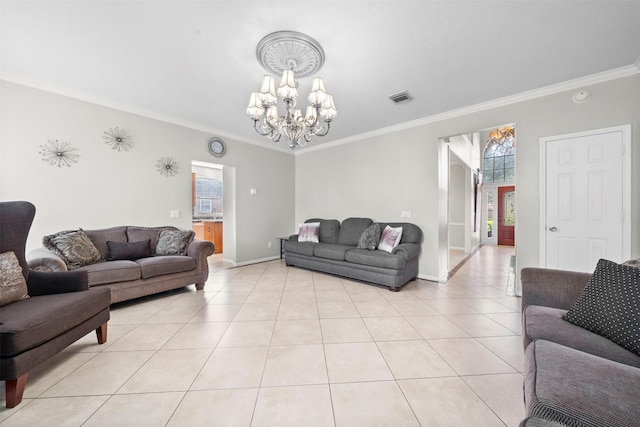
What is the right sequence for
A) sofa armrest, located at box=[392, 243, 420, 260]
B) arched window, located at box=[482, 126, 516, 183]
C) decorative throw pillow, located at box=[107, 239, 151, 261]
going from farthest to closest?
arched window, located at box=[482, 126, 516, 183], sofa armrest, located at box=[392, 243, 420, 260], decorative throw pillow, located at box=[107, 239, 151, 261]

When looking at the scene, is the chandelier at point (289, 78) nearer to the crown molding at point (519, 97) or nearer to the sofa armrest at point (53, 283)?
the sofa armrest at point (53, 283)

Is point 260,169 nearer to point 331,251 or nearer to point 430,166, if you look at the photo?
point 331,251

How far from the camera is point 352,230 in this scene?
14.5ft

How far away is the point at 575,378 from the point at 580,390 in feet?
0.24

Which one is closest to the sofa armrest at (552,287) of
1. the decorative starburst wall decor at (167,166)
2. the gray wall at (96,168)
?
the gray wall at (96,168)

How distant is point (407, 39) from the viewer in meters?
2.05

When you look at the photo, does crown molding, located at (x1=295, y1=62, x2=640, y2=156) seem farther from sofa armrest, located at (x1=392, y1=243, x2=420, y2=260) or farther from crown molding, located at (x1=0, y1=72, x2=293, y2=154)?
crown molding, located at (x1=0, y1=72, x2=293, y2=154)

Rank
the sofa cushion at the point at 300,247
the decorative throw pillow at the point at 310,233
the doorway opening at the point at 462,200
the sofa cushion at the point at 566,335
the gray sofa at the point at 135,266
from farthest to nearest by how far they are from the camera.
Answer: the doorway opening at the point at 462,200, the decorative throw pillow at the point at 310,233, the sofa cushion at the point at 300,247, the gray sofa at the point at 135,266, the sofa cushion at the point at 566,335

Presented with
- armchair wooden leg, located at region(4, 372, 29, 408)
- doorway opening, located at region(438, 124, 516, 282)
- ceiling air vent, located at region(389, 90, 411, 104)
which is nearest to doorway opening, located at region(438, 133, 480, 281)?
doorway opening, located at region(438, 124, 516, 282)

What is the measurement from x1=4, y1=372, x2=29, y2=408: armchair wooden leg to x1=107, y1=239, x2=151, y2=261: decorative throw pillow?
185cm

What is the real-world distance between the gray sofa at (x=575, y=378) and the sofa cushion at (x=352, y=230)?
294 centimetres

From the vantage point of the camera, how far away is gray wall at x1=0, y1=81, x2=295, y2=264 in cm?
267

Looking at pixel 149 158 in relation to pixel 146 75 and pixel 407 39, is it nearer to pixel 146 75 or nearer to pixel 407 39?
pixel 146 75

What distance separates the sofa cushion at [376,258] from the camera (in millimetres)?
3234
